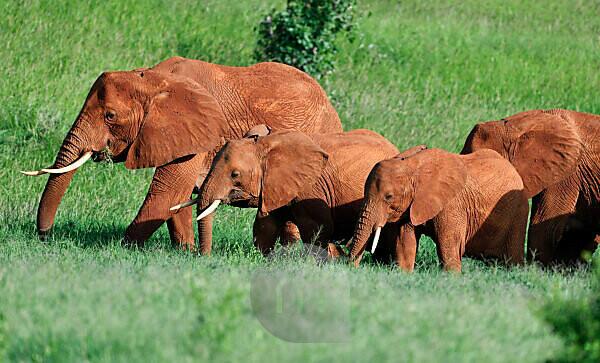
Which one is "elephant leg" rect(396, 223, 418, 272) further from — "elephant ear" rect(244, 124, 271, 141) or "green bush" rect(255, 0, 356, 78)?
"green bush" rect(255, 0, 356, 78)

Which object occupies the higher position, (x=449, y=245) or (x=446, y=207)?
(x=446, y=207)

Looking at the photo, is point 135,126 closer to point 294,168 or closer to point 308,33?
point 294,168

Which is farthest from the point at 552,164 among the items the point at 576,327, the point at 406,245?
the point at 576,327

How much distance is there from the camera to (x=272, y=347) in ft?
19.9

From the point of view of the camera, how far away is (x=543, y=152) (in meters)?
11.8

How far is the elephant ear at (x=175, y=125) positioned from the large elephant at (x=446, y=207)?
1632 mm

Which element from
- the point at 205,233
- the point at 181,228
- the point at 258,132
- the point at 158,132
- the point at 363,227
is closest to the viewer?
the point at 363,227

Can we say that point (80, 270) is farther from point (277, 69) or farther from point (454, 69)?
point (454, 69)

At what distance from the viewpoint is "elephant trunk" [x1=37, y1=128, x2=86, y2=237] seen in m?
10.5

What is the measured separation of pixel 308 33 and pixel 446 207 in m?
8.15

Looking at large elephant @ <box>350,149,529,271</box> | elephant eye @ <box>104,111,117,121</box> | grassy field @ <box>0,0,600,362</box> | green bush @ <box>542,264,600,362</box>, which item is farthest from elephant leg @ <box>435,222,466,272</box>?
green bush @ <box>542,264,600,362</box>

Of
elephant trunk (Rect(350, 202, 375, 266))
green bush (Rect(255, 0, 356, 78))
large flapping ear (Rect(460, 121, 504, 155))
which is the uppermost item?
green bush (Rect(255, 0, 356, 78))

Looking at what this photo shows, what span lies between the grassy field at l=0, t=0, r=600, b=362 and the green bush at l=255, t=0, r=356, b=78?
0.98 m

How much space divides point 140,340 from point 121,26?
15.0m
